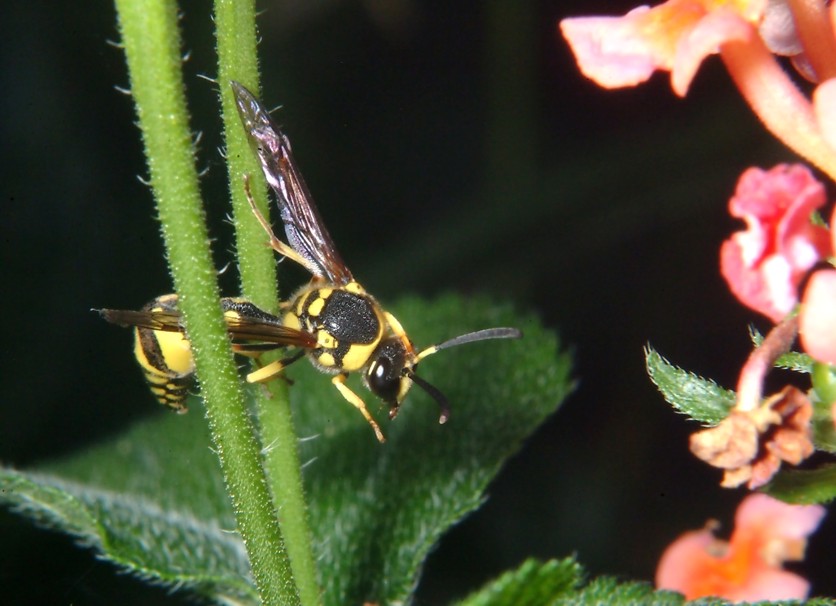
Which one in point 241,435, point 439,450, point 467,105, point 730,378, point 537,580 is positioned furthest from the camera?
point 467,105

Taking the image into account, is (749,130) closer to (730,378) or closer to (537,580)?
(730,378)

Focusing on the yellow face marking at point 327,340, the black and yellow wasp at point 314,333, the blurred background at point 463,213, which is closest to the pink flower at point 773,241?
the black and yellow wasp at point 314,333

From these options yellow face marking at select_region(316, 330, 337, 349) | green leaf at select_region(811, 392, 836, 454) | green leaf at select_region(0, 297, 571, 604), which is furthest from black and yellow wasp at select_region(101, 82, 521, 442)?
green leaf at select_region(811, 392, 836, 454)

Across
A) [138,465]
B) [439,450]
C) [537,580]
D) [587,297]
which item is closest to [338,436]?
[439,450]

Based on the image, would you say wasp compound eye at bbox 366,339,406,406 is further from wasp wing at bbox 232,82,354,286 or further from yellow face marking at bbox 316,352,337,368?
wasp wing at bbox 232,82,354,286

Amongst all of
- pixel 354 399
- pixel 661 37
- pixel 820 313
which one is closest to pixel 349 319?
pixel 354 399

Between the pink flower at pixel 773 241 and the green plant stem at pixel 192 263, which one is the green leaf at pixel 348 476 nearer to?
the green plant stem at pixel 192 263
